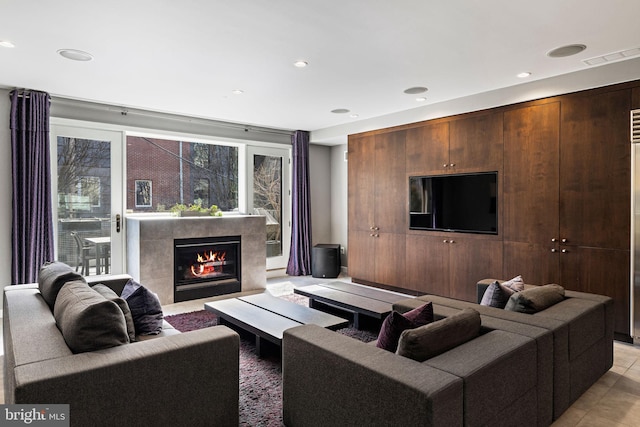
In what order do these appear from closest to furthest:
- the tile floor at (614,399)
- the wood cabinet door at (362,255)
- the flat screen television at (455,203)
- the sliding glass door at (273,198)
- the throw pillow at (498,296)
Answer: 1. the tile floor at (614,399)
2. the throw pillow at (498,296)
3. the flat screen television at (455,203)
4. the wood cabinet door at (362,255)
5. the sliding glass door at (273,198)

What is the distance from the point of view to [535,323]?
7.36ft

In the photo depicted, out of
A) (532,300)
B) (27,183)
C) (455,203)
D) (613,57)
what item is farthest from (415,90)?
(27,183)

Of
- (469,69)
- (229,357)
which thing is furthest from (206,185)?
(229,357)

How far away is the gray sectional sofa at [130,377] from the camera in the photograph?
5.24 feet

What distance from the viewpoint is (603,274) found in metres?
3.65

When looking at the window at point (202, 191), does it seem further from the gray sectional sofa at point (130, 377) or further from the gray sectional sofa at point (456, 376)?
the gray sectional sofa at point (456, 376)

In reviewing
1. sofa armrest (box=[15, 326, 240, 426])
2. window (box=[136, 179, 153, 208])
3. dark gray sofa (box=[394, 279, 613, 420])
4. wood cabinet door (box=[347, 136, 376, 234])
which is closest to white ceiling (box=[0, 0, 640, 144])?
wood cabinet door (box=[347, 136, 376, 234])

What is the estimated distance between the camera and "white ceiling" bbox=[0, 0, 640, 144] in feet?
8.39

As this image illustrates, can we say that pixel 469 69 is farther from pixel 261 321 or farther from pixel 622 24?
pixel 261 321

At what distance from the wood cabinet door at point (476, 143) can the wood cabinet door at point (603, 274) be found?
3.96ft

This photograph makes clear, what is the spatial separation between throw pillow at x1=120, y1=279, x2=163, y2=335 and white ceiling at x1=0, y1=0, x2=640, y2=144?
71.4 inches

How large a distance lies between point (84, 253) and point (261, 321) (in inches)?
117

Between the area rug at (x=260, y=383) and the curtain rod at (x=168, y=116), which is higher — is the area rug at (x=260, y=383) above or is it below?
below

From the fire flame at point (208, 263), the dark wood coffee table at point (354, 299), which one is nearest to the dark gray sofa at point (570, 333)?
the dark wood coffee table at point (354, 299)
